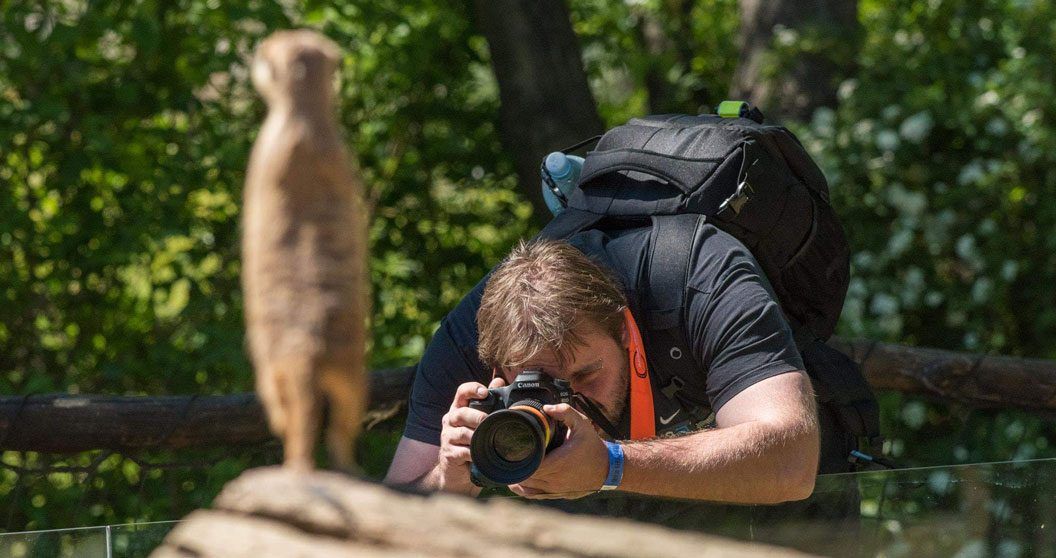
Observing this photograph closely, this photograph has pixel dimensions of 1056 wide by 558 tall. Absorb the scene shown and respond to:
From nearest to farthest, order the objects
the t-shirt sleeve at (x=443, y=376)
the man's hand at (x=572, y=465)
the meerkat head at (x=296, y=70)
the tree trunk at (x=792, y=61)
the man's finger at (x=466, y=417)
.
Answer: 1. the meerkat head at (x=296, y=70)
2. the man's hand at (x=572, y=465)
3. the man's finger at (x=466, y=417)
4. the t-shirt sleeve at (x=443, y=376)
5. the tree trunk at (x=792, y=61)

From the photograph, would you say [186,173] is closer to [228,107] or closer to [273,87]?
[228,107]

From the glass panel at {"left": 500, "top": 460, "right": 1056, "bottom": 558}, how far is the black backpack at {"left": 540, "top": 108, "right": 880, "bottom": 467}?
1.22 feet

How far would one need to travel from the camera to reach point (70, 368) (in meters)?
3.92

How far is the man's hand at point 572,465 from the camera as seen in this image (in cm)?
194

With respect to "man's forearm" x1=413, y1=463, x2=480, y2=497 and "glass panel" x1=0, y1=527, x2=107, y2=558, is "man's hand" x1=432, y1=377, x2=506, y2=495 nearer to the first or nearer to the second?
"man's forearm" x1=413, y1=463, x2=480, y2=497

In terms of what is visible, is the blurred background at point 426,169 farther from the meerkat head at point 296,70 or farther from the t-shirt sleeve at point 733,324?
the meerkat head at point 296,70

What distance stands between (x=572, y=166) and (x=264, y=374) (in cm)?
156

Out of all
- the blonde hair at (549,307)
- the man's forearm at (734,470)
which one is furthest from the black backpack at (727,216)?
the man's forearm at (734,470)

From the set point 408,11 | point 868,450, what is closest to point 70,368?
point 408,11

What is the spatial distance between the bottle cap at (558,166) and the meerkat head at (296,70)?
4.89 feet

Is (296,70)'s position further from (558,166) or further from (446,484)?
(558,166)

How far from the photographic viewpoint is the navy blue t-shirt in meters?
2.07

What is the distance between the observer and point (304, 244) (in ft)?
3.71

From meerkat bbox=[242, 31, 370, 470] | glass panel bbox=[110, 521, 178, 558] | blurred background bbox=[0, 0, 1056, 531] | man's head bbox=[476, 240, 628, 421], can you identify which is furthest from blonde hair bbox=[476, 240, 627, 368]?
blurred background bbox=[0, 0, 1056, 531]
